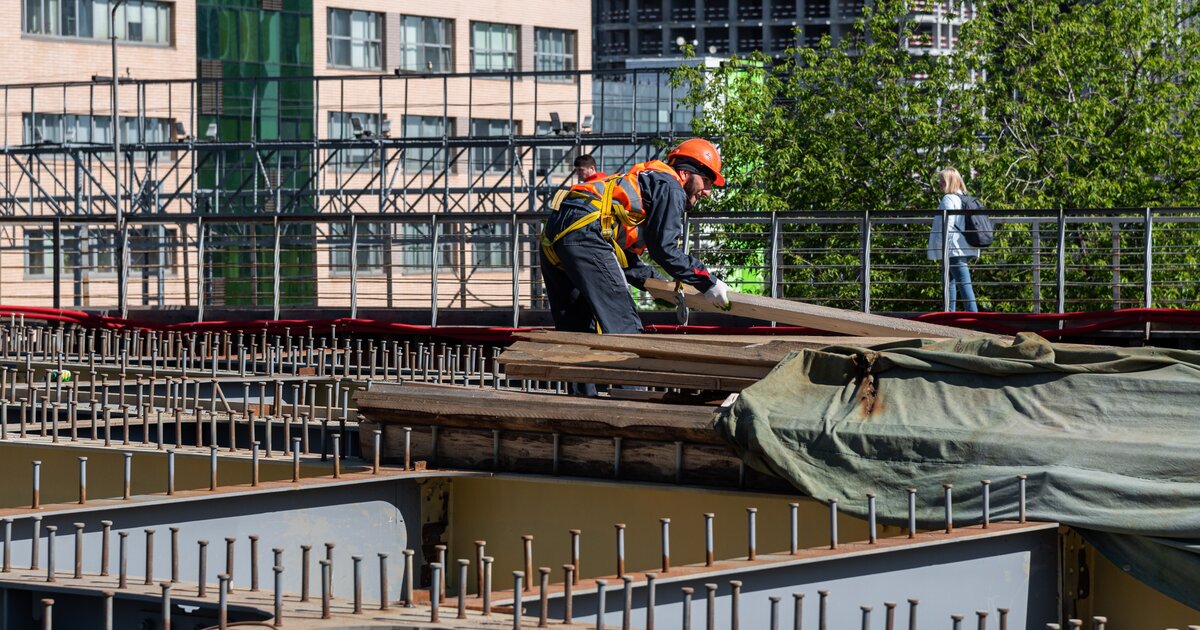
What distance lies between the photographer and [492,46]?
54.0 meters

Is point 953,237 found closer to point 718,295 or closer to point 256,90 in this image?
point 718,295

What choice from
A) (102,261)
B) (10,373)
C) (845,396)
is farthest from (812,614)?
(102,261)

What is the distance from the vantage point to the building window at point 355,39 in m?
49.7

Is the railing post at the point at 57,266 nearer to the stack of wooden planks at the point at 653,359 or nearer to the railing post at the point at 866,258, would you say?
the railing post at the point at 866,258

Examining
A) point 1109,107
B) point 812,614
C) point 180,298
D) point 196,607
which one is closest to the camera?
point 196,607

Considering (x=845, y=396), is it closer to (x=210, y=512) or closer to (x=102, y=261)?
(x=210, y=512)

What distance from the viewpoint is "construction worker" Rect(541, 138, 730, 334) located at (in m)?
9.52

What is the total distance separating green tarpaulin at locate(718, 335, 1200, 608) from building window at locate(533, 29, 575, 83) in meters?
47.6

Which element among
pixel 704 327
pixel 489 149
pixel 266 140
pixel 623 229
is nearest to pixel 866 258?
pixel 704 327

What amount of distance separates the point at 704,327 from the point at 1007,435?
7.89m

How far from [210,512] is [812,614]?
2614 mm

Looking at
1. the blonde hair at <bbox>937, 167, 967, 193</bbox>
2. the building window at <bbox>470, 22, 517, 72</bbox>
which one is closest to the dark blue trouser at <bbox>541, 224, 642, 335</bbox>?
the blonde hair at <bbox>937, 167, 967, 193</bbox>

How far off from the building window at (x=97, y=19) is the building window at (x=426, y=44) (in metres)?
8.23

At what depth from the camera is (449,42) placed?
174 ft
